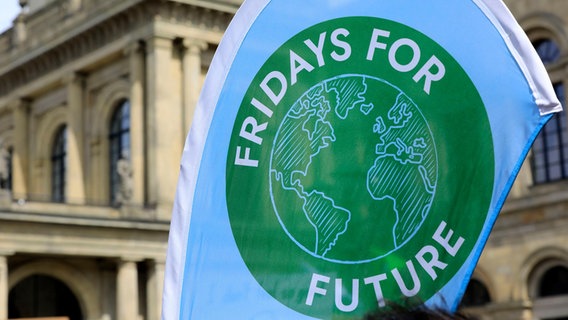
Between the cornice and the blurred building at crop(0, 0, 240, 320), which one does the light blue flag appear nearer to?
the blurred building at crop(0, 0, 240, 320)

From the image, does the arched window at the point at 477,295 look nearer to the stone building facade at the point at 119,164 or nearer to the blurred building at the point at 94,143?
the stone building facade at the point at 119,164

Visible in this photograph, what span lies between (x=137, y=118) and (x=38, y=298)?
22.9 feet

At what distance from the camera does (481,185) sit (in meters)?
4.55

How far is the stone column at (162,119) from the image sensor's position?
39000 millimetres

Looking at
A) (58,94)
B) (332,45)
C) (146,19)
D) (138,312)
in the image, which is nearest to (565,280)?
(138,312)

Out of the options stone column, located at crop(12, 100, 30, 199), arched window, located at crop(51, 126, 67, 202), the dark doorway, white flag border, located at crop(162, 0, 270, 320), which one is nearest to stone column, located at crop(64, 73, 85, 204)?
arched window, located at crop(51, 126, 67, 202)

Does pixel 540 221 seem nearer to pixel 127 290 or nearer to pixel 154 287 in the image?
pixel 154 287

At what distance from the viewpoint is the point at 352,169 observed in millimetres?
4730

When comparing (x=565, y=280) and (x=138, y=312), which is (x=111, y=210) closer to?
(x=138, y=312)

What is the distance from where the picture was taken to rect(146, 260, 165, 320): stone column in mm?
36562

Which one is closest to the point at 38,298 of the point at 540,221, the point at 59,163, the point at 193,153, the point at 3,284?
the point at 3,284

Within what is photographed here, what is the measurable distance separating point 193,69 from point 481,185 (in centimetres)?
3634

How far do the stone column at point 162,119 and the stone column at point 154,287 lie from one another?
109 inches

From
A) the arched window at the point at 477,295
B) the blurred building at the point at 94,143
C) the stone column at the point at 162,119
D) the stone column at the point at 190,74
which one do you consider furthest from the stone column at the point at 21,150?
the arched window at the point at 477,295
